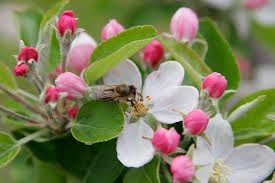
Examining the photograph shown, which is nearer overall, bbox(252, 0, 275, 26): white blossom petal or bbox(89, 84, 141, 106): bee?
bbox(89, 84, 141, 106): bee

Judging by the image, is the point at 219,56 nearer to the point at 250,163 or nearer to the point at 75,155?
the point at 250,163

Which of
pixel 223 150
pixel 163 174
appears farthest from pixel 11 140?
pixel 223 150

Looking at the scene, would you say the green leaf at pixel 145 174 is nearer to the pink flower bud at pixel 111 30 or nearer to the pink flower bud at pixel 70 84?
the pink flower bud at pixel 70 84

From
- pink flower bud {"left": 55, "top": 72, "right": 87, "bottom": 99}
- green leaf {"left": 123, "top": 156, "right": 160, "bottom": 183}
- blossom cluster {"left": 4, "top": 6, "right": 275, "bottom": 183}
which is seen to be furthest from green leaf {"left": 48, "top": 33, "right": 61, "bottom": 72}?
green leaf {"left": 123, "top": 156, "right": 160, "bottom": 183}

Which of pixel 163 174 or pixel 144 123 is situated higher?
pixel 144 123

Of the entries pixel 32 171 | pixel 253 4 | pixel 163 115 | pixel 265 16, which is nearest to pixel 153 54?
pixel 163 115

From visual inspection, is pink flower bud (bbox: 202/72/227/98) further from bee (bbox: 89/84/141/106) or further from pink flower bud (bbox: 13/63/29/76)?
pink flower bud (bbox: 13/63/29/76)

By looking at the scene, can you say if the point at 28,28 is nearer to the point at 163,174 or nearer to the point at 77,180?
the point at 77,180
